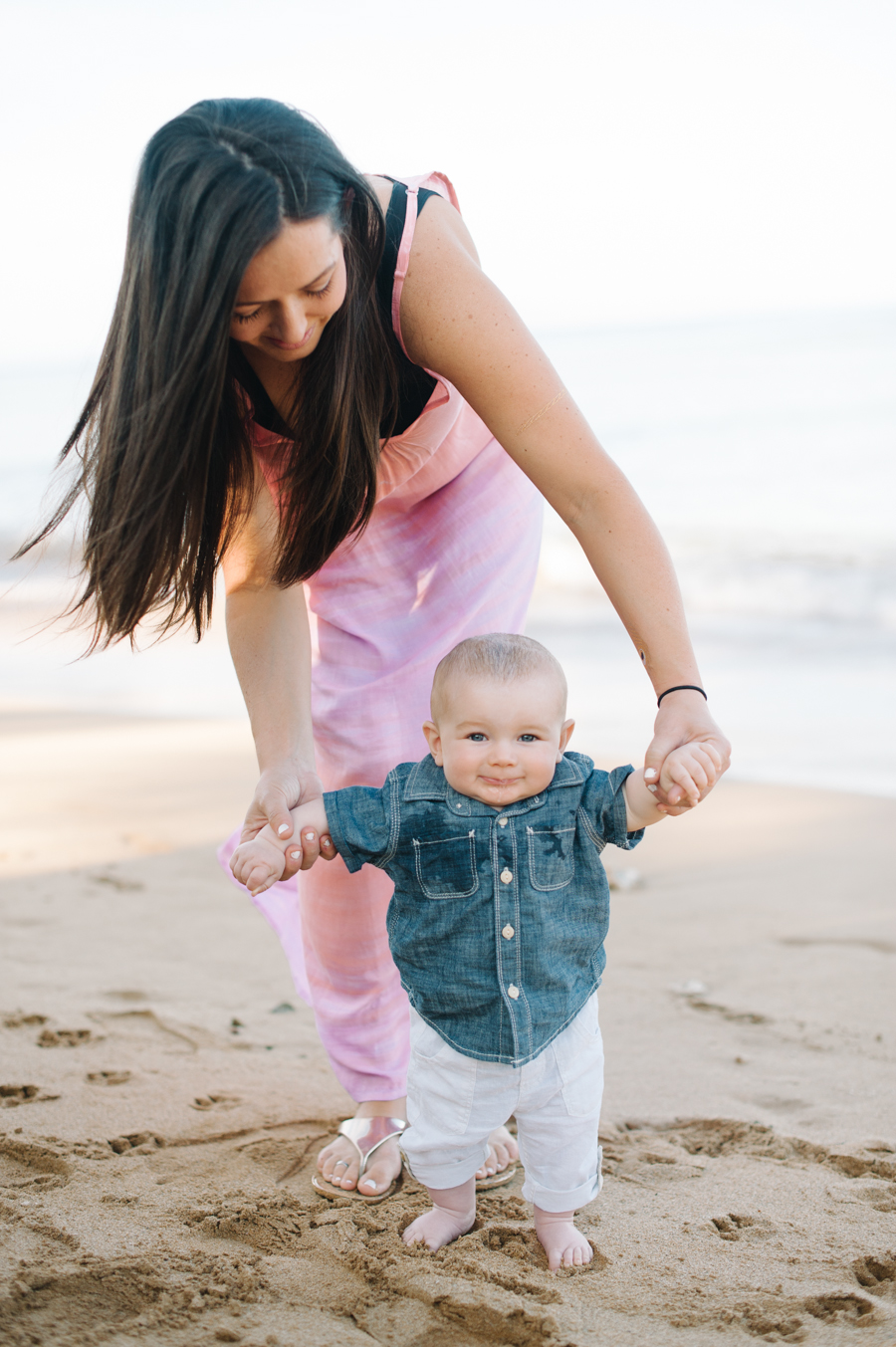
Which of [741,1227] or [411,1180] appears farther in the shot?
[411,1180]

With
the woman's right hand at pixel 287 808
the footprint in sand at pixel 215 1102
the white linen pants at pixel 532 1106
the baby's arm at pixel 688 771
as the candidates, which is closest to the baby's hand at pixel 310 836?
the woman's right hand at pixel 287 808

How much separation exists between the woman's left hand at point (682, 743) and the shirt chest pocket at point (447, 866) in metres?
0.31

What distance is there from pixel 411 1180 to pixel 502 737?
0.95 metres

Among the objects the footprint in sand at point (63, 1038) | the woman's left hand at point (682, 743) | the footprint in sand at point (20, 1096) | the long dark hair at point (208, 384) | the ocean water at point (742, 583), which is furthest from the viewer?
the ocean water at point (742, 583)

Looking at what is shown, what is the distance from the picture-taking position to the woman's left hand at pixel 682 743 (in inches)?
62.7

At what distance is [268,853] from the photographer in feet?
5.57

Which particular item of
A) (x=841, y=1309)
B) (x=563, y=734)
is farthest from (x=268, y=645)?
(x=841, y=1309)

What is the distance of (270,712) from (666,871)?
2.22 m

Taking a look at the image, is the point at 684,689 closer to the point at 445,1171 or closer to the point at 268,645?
the point at 268,645

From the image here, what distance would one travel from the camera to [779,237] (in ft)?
86.5

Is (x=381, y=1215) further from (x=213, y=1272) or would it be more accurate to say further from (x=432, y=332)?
(x=432, y=332)

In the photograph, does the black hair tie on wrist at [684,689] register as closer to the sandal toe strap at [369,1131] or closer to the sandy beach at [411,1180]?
the sandy beach at [411,1180]

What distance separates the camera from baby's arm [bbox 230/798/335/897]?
1674mm

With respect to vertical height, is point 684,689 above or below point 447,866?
above
